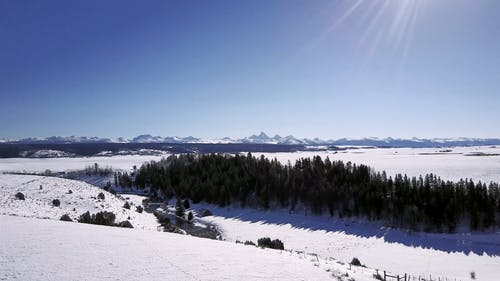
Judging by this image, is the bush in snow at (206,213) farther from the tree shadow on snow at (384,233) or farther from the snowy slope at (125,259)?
the snowy slope at (125,259)

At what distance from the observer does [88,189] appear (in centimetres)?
7300

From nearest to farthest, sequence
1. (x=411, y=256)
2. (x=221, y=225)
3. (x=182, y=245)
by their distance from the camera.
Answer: (x=182, y=245) → (x=411, y=256) → (x=221, y=225)

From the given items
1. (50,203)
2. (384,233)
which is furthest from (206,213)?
(50,203)

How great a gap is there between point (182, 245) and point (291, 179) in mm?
75098

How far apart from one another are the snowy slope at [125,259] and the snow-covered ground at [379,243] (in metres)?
26.4

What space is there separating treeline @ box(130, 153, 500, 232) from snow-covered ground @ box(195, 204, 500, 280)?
4.28 metres

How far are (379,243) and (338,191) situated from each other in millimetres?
25106

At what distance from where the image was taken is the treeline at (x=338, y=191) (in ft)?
238

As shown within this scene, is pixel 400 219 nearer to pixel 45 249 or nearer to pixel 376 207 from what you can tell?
pixel 376 207

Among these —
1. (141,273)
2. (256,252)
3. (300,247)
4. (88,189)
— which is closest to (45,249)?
(141,273)

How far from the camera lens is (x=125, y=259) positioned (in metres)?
19.7

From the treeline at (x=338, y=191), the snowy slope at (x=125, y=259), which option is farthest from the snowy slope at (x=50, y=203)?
the treeline at (x=338, y=191)

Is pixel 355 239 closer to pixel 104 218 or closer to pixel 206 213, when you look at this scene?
pixel 206 213

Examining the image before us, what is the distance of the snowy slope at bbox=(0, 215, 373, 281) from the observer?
17.3 metres
